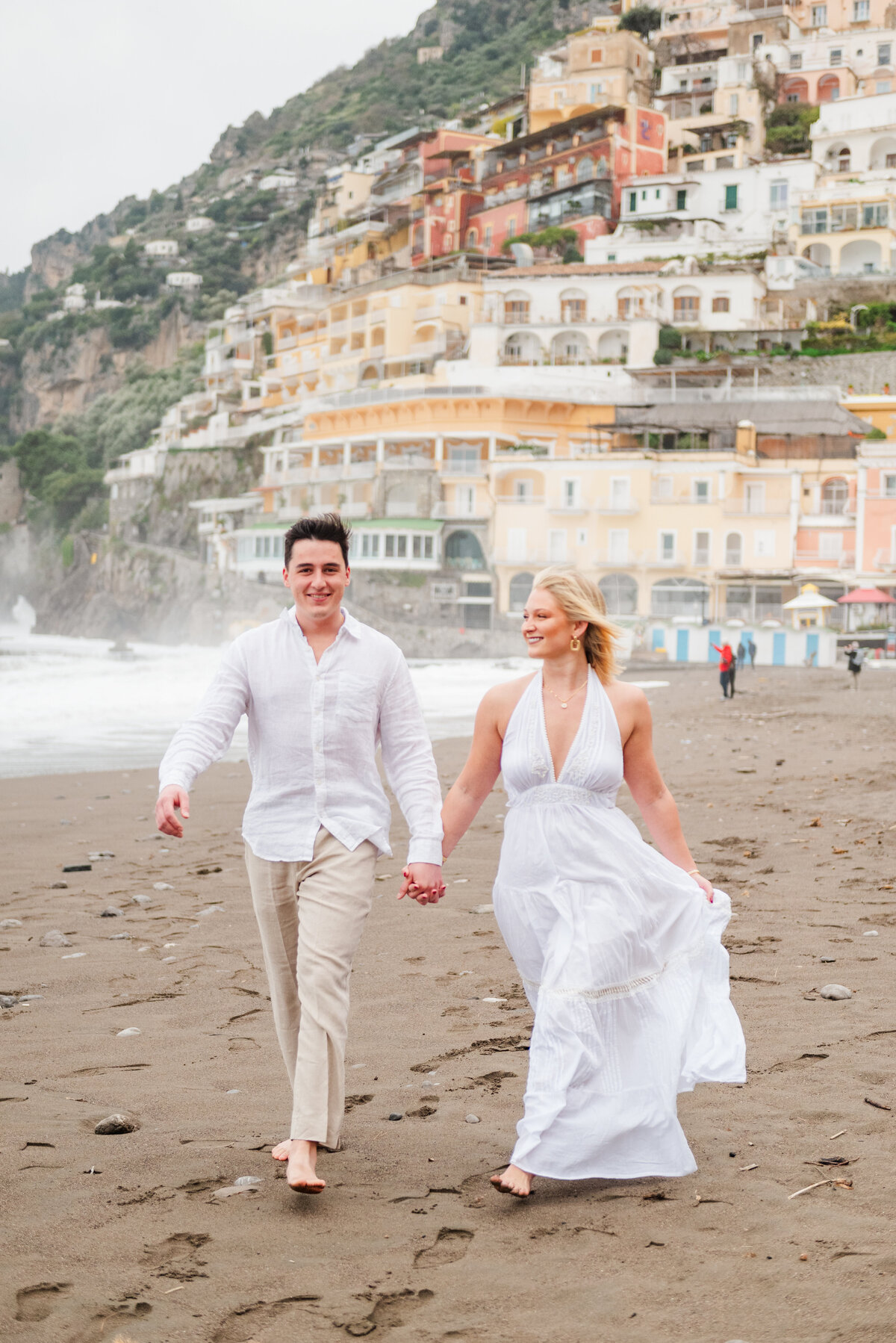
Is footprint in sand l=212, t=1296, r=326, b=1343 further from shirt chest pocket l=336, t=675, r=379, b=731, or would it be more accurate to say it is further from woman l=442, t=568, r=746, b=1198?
shirt chest pocket l=336, t=675, r=379, b=731

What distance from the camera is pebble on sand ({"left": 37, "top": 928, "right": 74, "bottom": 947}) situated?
5973mm

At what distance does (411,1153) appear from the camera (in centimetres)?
343

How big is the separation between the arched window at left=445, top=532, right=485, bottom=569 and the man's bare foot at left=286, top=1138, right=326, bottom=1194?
1933 inches

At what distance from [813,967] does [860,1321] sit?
275 centimetres

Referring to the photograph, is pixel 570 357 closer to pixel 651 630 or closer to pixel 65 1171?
pixel 651 630

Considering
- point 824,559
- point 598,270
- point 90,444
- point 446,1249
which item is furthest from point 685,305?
point 446,1249

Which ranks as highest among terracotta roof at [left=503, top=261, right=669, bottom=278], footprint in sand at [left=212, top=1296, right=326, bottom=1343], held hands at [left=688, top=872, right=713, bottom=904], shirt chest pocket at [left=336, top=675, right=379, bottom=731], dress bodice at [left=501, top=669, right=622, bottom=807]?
terracotta roof at [left=503, top=261, right=669, bottom=278]

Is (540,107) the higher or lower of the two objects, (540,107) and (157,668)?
the higher

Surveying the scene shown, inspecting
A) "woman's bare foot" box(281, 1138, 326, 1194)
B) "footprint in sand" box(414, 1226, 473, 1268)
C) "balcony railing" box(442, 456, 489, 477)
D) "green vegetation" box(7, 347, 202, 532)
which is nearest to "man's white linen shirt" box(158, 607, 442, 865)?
"woman's bare foot" box(281, 1138, 326, 1194)

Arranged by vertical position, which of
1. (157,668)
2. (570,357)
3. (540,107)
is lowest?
(157,668)

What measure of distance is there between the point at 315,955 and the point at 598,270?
58.3 m

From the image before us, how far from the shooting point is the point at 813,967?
16.8 feet

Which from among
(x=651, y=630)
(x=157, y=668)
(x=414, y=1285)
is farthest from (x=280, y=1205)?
(x=651, y=630)

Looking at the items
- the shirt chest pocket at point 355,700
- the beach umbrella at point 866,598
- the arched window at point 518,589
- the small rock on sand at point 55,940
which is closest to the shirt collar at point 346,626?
the shirt chest pocket at point 355,700
